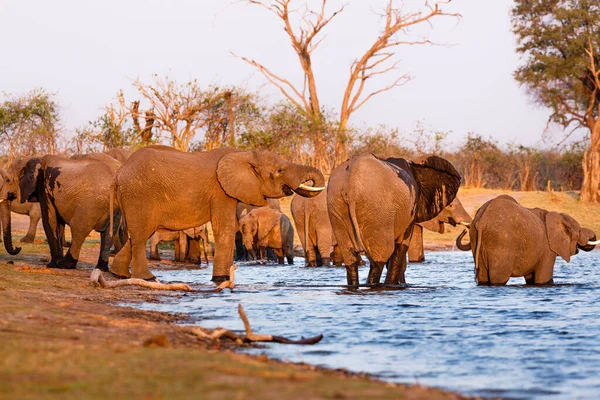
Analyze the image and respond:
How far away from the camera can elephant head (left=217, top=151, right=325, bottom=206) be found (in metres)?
12.8

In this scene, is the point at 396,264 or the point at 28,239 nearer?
the point at 396,264

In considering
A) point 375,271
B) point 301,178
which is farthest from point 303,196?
point 375,271

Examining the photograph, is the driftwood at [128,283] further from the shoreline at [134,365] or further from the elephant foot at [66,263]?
the elephant foot at [66,263]

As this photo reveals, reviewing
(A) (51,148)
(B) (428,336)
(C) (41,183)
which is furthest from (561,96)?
(B) (428,336)

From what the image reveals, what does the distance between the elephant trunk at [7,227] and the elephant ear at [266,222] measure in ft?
19.5

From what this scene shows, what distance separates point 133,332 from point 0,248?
40.6 feet

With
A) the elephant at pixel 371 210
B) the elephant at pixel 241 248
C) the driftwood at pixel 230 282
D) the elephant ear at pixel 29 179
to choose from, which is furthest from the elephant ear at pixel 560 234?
the elephant at pixel 241 248

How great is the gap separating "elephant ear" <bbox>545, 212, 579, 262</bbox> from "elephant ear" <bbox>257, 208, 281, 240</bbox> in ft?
28.0

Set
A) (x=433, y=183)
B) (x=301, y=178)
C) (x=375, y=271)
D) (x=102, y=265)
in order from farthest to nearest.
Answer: (x=102, y=265)
(x=433, y=183)
(x=301, y=178)
(x=375, y=271)

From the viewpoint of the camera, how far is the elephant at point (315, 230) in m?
19.2

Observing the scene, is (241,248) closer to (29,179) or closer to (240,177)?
(29,179)

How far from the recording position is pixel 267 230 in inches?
818

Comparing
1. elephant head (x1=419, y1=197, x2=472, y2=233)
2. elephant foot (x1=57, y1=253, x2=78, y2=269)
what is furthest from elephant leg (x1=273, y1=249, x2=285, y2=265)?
elephant foot (x1=57, y1=253, x2=78, y2=269)

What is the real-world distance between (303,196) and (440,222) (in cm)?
765
